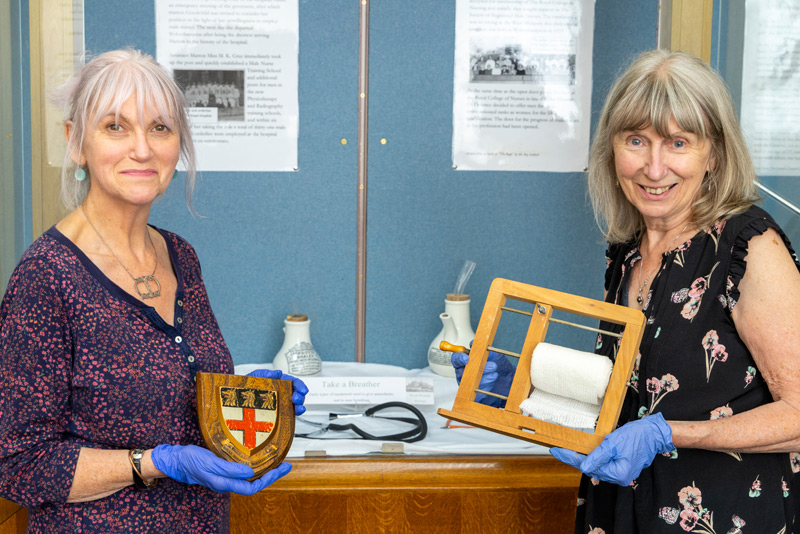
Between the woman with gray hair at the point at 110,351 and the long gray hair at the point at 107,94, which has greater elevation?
the long gray hair at the point at 107,94

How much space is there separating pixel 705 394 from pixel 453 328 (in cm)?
97

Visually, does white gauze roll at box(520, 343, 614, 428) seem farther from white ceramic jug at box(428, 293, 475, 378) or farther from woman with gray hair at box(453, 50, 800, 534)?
white ceramic jug at box(428, 293, 475, 378)

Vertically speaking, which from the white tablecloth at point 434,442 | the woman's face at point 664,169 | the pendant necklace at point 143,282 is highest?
the woman's face at point 664,169

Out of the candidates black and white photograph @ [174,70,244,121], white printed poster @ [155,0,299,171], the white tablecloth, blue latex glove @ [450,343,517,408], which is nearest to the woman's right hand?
blue latex glove @ [450,343,517,408]

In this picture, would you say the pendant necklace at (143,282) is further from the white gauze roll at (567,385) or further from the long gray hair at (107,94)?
the white gauze roll at (567,385)

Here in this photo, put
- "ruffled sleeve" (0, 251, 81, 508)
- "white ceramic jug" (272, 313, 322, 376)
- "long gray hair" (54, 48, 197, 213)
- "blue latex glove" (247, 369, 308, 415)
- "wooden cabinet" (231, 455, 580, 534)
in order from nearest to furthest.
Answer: "ruffled sleeve" (0, 251, 81, 508) → "long gray hair" (54, 48, 197, 213) → "blue latex glove" (247, 369, 308, 415) → "wooden cabinet" (231, 455, 580, 534) → "white ceramic jug" (272, 313, 322, 376)

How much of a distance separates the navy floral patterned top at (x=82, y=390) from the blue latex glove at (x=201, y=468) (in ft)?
0.18

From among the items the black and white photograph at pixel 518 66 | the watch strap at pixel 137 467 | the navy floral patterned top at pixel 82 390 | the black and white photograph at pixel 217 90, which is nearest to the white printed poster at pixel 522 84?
the black and white photograph at pixel 518 66

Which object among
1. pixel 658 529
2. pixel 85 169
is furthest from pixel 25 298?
pixel 658 529

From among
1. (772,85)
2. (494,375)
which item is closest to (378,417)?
(494,375)

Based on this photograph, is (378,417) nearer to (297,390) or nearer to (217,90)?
(297,390)

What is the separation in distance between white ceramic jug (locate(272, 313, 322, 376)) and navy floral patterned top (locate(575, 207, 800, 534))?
1.00m

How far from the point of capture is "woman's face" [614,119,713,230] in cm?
118

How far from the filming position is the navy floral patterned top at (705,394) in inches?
43.6
